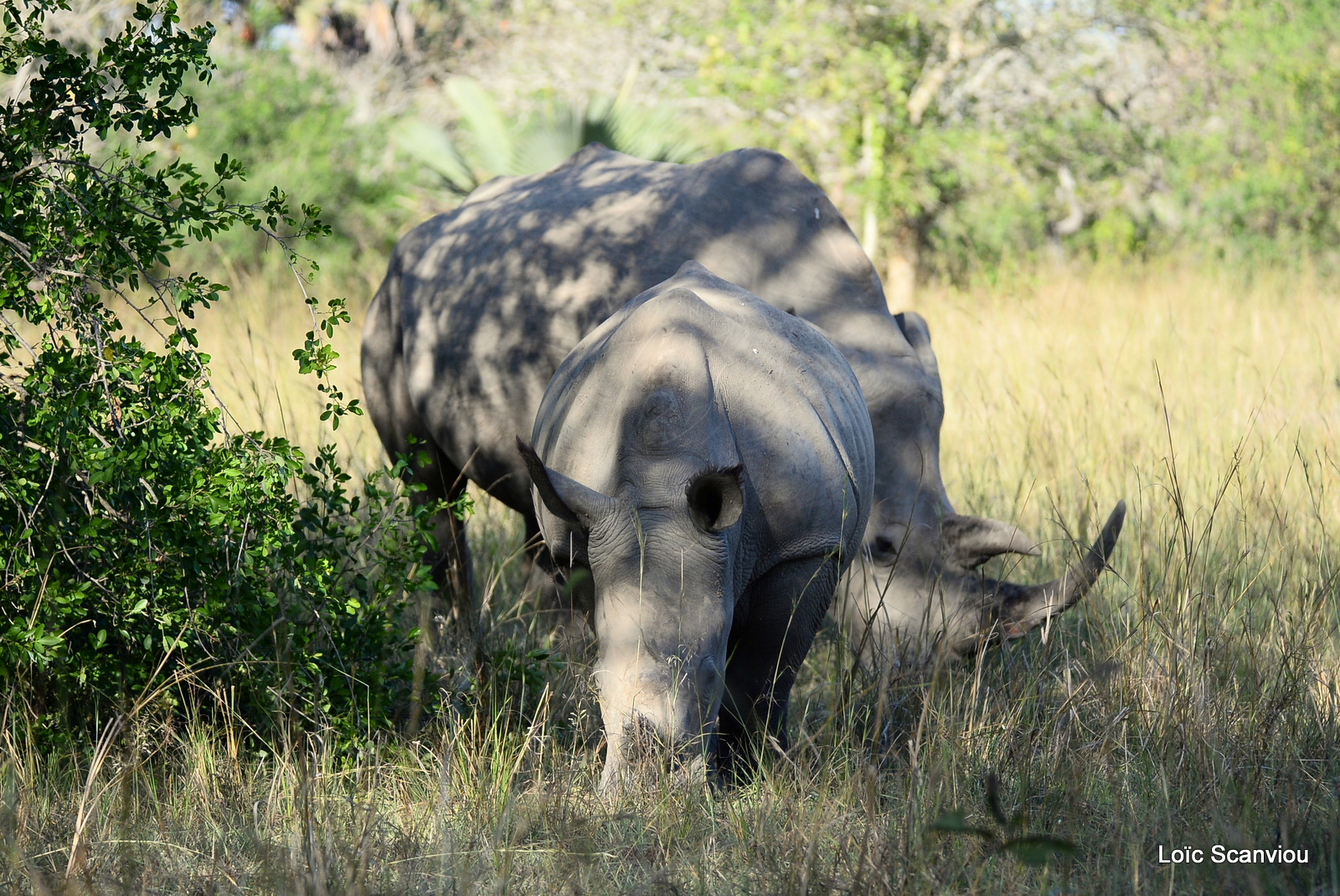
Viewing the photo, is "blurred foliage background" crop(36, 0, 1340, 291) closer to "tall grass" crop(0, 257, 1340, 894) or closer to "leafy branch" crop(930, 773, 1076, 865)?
"tall grass" crop(0, 257, 1340, 894)

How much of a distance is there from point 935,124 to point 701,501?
35.2ft

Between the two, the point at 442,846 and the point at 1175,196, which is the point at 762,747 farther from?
the point at 1175,196

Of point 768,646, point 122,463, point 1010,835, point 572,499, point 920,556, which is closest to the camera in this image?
point 1010,835

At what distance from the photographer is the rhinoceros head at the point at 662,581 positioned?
2.74 metres

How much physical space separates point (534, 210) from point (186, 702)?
8.34 ft

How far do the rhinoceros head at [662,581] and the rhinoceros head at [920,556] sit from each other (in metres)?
0.93

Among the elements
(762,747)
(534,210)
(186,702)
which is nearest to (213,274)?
(534,210)

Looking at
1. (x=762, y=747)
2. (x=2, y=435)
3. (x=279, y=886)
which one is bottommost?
(x=762, y=747)

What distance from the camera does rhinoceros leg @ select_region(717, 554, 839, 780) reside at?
3199mm

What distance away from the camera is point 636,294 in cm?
448

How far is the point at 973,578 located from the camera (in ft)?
12.7

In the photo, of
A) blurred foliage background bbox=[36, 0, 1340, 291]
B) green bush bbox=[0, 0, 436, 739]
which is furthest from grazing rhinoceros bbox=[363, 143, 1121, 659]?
blurred foliage background bbox=[36, 0, 1340, 291]

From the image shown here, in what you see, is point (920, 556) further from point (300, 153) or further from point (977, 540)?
point (300, 153)

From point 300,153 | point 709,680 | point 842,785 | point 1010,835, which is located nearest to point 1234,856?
point 1010,835
